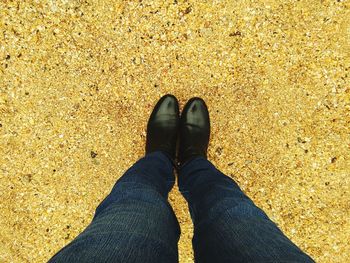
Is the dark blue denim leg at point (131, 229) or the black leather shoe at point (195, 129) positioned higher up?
the black leather shoe at point (195, 129)

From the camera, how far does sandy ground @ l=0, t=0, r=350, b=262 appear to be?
1761 millimetres

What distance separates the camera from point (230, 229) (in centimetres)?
113

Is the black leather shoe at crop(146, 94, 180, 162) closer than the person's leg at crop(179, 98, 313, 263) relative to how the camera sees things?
No

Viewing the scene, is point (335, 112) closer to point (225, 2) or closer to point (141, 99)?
point (225, 2)

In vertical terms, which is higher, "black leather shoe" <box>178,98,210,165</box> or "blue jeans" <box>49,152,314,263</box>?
"black leather shoe" <box>178,98,210,165</box>

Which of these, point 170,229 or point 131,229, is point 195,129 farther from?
point 131,229

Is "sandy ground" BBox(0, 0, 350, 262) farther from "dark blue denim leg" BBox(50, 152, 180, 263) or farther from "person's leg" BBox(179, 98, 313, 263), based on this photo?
"dark blue denim leg" BBox(50, 152, 180, 263)

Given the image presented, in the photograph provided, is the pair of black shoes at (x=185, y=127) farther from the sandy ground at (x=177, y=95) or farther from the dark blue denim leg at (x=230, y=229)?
the dark blue denim leg at (x=230, y=229)

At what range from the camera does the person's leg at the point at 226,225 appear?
3.32ft

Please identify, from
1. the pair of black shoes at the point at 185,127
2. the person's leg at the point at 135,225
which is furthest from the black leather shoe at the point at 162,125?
the person's leg at the point at 135,225

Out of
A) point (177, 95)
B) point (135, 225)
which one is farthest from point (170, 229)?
point (177, 95)

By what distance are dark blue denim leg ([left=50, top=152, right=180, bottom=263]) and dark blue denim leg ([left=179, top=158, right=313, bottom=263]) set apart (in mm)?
129

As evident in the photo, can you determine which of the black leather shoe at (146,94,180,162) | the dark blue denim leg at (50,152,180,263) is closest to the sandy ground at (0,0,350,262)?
the black leather shoe at (146,94,180,162)

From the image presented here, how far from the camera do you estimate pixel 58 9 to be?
5.74 feet
